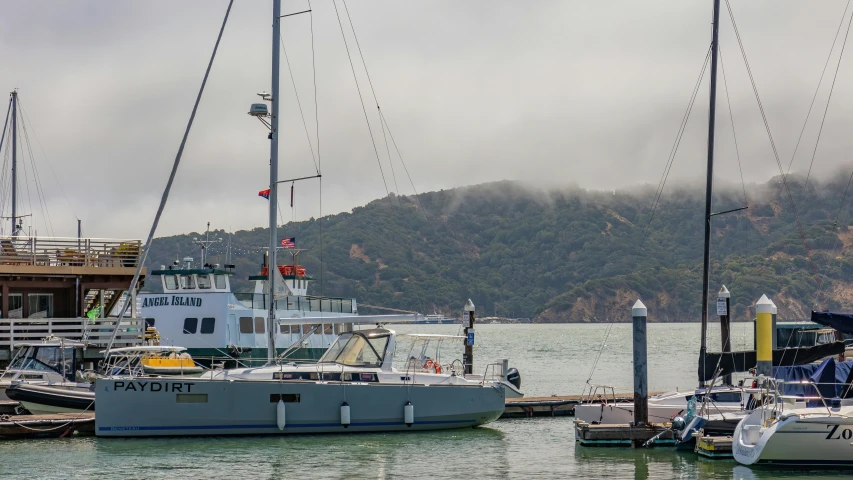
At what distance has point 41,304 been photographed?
1425 inches

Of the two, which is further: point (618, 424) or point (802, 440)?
point (618, 424)

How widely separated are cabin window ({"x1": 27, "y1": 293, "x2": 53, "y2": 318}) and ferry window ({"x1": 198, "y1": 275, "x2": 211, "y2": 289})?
7167 millimetres

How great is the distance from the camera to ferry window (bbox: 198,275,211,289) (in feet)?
139

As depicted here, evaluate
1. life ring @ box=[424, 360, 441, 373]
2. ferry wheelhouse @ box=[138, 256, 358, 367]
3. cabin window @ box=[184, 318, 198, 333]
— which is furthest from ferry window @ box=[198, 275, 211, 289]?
life ring @ box=[424, 360, 441, 373]

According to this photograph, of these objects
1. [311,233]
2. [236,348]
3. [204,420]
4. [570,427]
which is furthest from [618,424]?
[311,233]

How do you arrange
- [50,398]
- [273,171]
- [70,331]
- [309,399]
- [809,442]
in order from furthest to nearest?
[70,331], [273,171], [50,398], [309,399], [809,442]

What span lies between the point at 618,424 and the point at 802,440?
17.7 feet

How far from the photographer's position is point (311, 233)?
184125 millimetres

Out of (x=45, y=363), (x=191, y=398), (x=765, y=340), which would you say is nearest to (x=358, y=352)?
(x=191, y=398)

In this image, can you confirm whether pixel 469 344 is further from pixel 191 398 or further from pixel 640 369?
pixel 191 398

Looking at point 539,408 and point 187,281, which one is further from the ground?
point 187,281

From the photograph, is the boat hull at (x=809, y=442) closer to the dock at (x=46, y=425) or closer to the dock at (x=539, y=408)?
the dock at (x=539, y=408)

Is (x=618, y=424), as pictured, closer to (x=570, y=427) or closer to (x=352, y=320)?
(x=570, y=427)

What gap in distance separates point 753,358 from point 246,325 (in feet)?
67.8
